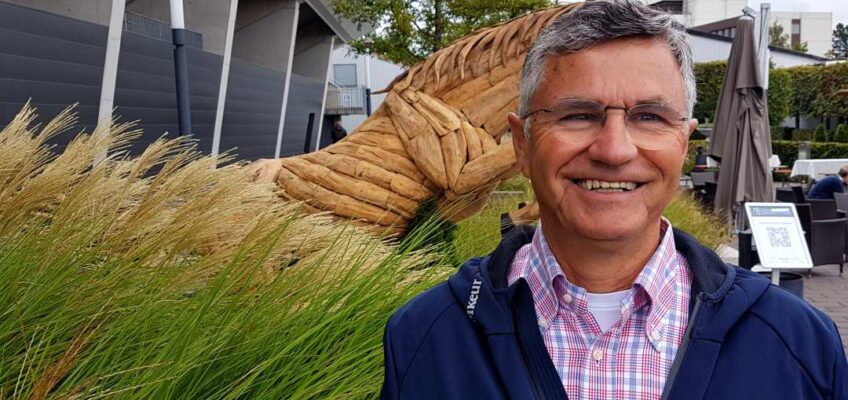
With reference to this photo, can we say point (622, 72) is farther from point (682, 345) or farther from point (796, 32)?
point (796, 32)

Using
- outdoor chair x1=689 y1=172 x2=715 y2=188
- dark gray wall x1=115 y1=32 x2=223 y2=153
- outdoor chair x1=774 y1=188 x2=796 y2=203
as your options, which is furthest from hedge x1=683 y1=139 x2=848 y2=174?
dark gray wall x1=115 y1=32 x2=223 y2=153

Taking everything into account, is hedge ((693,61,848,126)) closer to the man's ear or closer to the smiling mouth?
the man's ear

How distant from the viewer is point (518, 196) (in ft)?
30.5

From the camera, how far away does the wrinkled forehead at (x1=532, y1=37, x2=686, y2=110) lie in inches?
48.9

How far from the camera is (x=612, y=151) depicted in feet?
4.05

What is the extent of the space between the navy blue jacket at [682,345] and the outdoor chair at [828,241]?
25.8 feet

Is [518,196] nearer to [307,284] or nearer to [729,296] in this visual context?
[307,284]

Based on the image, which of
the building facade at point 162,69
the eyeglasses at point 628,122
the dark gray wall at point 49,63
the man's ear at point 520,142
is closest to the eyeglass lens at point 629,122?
the eyeglasses at point 628,122

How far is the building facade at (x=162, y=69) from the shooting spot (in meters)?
10.4

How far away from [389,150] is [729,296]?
12.1ft

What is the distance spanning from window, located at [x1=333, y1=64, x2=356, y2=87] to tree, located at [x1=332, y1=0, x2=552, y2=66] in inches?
1168

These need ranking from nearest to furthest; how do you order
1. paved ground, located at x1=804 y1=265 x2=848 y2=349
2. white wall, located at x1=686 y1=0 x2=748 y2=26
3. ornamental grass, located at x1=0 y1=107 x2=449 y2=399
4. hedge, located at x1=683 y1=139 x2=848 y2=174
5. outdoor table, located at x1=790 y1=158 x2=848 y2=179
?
ornamental grass, located at x1=0 y1=107 x2=449 y2=399 → paved ground, located at x1=804 y1=265 x2=848 y2=349 → outdoor table, located at x1=790 y1=158 x2=848 y2=179 → hedge, located at x1=683 y1=139 x2=848 y2=174 → white wall, located at x1=686 y1=0 x2=748 y2=26

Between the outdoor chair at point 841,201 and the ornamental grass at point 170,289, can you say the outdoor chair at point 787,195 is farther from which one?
the ornamental grass at point 170,289

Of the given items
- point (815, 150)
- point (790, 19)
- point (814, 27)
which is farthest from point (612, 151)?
point (814, 27)
